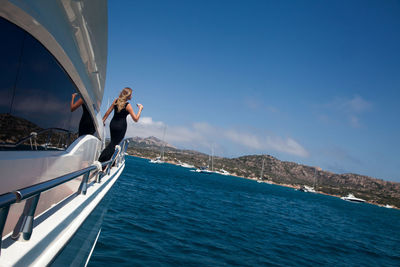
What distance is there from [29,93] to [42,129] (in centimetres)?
50

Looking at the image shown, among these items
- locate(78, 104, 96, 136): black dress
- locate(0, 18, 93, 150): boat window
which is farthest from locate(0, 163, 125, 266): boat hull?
locate(78, 104, 96, 136): black dress

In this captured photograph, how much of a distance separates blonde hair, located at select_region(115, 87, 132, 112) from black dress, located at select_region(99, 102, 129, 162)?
0.23ft

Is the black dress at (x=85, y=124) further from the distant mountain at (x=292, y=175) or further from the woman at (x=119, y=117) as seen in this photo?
the distant mountain at (x=292, y=175)

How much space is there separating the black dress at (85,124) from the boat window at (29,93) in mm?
1142

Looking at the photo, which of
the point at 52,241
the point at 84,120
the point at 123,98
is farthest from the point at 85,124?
the point at 52,241

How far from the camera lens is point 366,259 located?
1148 cm

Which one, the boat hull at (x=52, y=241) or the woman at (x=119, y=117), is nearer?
the boat hull at (x=52, y=241)

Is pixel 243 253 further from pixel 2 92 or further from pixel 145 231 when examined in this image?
pixel 2 92

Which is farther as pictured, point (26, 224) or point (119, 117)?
point (119, 117)

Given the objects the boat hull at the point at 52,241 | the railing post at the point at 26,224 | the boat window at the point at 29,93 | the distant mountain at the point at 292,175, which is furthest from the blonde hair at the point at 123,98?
the distant mountain at the point at 292,175

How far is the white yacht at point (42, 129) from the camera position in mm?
1571

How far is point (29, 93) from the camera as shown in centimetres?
232

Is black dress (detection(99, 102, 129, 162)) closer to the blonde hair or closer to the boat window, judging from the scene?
the blonde hair

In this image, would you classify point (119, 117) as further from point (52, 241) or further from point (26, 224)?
point (26, 224)
